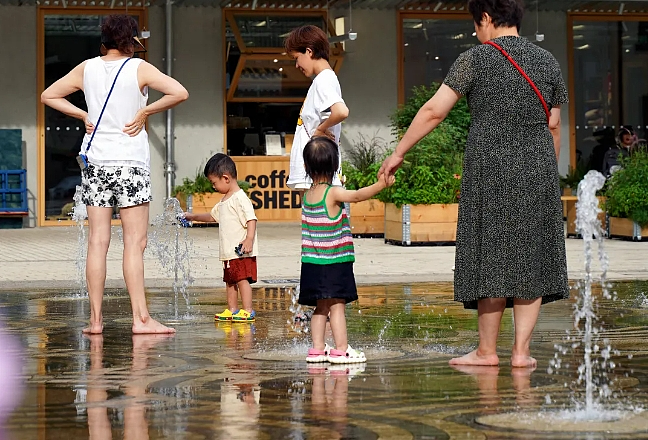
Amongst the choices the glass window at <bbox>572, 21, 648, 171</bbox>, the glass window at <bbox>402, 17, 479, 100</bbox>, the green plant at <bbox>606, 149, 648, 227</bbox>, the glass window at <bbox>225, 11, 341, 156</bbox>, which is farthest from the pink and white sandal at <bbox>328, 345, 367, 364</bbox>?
the glass window at <bbox>572, 21, 648, 171</bbox>

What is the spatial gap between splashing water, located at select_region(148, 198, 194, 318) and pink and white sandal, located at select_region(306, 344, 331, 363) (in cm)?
233

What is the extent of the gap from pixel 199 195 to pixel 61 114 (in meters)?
3.16

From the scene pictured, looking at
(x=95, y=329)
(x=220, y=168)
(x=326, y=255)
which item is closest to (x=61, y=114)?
(x=220, y=168)

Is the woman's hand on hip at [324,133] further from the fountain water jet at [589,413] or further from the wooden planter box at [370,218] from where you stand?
the wooden planter box at [370,218]

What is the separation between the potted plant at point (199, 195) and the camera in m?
20.5

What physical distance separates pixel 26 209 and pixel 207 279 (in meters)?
10.8

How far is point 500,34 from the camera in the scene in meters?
5.87

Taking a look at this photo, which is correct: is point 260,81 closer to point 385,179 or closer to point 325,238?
point 325,238

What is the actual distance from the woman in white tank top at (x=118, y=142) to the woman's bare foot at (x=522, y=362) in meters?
2.37

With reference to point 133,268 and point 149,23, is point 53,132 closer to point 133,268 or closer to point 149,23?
point 149,23

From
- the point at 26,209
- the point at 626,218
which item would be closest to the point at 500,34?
the point at 626,218

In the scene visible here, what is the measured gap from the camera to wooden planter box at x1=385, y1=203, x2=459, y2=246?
51.6 ft

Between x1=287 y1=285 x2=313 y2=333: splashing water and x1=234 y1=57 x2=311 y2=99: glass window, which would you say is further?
x1=234 y1=57 x2=311 y2=99: glass window

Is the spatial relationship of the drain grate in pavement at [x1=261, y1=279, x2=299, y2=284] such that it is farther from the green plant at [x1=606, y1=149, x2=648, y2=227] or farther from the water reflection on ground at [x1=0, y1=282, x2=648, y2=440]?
the green plant at [x1=606, y1=149, x2=648, y2=227]
